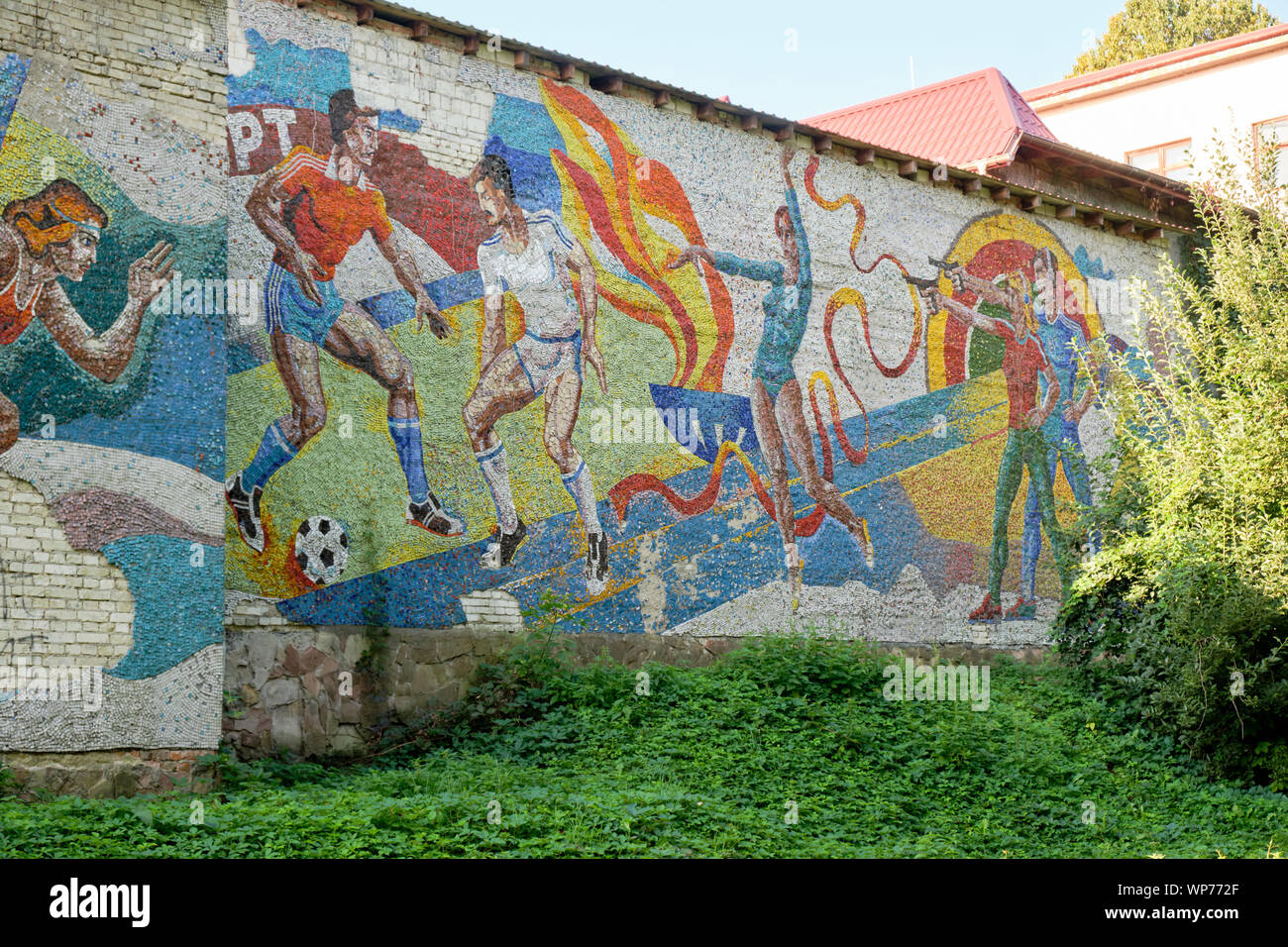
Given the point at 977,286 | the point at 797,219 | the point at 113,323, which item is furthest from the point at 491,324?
the point at 977,286

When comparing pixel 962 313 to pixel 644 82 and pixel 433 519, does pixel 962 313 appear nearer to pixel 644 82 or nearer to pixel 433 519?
pixel 644 82

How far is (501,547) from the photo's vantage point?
1312 cm

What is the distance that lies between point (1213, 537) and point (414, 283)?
8.13 m

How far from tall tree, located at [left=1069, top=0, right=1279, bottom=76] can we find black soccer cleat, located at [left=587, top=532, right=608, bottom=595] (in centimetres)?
2960

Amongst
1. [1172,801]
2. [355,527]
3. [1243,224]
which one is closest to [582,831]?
[355,527]

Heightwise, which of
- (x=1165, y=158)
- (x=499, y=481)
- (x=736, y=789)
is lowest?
(x=736, y=789)

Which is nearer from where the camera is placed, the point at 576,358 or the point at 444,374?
the point at 444,374

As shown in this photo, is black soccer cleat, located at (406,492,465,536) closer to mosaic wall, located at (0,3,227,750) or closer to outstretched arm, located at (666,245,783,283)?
mosaic wall, located at (0,3,227,750)

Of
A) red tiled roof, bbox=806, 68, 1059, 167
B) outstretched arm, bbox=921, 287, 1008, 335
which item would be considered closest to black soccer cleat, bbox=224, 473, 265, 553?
outstretched arm, bbox=921, 287, 1008, 335

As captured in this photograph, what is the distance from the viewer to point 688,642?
1439cm

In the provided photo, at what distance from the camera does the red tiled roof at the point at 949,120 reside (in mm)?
22562

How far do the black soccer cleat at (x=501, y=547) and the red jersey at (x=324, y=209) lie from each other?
2.85 metres
